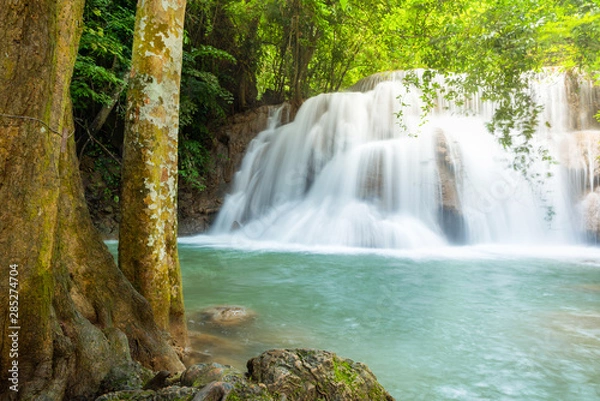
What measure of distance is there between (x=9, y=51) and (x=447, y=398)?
3606 millimetres

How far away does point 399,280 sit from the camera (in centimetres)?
802

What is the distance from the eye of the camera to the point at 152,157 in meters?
3.60

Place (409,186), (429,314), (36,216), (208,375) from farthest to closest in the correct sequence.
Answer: (409,186)
(429,314)
(208,375)
(36,216)

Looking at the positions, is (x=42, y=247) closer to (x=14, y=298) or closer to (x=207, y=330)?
(x=14, y=298)

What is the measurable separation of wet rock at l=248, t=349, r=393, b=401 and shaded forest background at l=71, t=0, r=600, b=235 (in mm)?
3505

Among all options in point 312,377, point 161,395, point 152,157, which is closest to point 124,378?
point 161,395

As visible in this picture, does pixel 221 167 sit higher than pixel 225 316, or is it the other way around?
pixel 221 167

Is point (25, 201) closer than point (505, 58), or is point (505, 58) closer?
point (25, 201)

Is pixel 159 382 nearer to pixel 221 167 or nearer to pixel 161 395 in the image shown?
pixel 161 395

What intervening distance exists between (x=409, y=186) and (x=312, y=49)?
8029 millimetres

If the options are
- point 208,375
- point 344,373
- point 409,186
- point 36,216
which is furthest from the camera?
point 409,186

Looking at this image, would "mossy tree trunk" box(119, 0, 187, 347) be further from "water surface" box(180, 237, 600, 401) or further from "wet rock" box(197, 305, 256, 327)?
"wet rock" box(197, 305, 256, 327)

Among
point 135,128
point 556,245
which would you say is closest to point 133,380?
point 135,128

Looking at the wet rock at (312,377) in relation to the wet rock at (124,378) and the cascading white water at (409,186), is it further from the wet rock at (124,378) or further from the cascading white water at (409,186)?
the cascading white water at (409,186)
